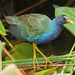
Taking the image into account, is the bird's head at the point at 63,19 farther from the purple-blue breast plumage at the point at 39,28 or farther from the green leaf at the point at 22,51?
the green leaf at the point at 22,51

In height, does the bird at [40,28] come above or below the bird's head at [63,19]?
below

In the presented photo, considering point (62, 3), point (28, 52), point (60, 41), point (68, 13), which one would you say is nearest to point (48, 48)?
point (60, 41)

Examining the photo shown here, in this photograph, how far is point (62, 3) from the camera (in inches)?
87.9

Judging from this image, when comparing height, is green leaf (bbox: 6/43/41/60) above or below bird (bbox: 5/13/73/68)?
below

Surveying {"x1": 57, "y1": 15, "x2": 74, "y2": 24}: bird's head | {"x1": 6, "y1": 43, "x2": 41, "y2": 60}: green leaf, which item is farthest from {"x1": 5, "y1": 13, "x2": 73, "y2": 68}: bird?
{"x1": 6, "y1": 43, "x2": 41, "y2": 60}: green leaf

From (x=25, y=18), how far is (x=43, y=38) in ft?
0.94

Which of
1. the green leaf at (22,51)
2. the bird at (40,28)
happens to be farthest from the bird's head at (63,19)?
the green leaf at (22,51)

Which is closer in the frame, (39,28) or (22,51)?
(39,28)

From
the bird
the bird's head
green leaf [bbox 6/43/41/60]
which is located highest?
the bird's head

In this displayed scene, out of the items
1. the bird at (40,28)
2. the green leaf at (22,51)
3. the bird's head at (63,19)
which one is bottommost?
the green leaf at (22,51)

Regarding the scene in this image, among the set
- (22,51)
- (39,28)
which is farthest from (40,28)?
(22,51)

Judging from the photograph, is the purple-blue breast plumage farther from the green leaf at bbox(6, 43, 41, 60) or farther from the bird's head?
the green leaf at bbox(6, 43, 41, 60)

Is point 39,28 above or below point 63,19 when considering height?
below

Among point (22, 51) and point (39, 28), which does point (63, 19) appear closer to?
point (39, 28)
